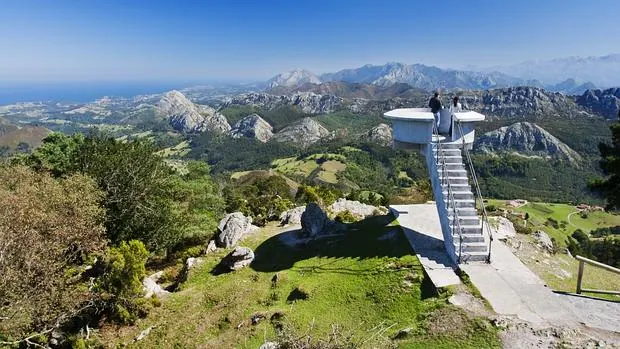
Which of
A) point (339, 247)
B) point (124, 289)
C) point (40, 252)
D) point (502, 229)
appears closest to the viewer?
point (40, 252)

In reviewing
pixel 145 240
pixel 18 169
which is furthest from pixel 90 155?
pixel 145 240

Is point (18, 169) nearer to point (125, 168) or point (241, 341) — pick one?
point (125, 168)

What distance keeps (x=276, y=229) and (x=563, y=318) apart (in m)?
Result: 15.4

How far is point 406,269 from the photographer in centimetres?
1380

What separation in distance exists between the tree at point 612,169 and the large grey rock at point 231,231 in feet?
68.3

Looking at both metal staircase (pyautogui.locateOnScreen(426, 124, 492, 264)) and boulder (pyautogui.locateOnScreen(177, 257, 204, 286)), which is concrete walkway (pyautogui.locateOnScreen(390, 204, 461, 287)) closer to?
metal staircase (pyautogui.locateOnScreen(426, 124, 492, 264))

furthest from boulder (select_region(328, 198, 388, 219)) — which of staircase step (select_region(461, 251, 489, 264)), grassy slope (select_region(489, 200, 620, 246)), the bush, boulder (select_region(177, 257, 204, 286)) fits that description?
grassy slope (select_region(489, 200, 620, 246))

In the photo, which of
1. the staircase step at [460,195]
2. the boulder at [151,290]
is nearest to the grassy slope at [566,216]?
the staircase step at [460,195]

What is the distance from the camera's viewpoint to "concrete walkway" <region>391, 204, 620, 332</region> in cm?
1024

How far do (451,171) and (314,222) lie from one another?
7.42m

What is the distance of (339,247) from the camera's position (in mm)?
17844

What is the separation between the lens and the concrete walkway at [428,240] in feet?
42.5

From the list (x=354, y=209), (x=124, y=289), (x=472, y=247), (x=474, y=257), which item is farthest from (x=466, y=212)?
(x=124, y=289)

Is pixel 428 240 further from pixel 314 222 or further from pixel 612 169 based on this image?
pixel 612 169
